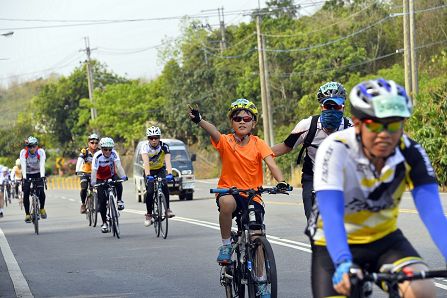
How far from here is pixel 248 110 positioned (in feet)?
31.6

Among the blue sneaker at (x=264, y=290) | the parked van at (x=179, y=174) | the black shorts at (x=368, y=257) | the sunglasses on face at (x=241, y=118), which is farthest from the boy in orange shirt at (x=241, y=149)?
the parked van at (x=179, y=174)

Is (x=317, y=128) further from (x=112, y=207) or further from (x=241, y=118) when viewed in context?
(x=112, y=207)

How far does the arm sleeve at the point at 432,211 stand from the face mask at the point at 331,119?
464 cm

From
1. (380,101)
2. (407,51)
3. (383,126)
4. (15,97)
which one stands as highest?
(15,97)

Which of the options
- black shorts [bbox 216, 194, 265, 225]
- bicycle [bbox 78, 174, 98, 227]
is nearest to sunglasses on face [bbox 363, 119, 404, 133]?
black shorts [bbox 216, 194, 265, 225]

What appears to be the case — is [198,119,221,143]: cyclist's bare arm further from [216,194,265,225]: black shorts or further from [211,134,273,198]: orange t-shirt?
[216,194,265,225]: black shorts

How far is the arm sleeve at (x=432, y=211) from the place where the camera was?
5234 millimetres

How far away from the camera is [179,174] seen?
3409 cm

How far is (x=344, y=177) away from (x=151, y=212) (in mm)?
13994

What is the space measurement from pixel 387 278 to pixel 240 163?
15.4 feet

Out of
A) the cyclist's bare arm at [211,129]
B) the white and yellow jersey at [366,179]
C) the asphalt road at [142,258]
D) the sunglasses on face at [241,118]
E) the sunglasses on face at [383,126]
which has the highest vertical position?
the sunglasses on face at [241,118]

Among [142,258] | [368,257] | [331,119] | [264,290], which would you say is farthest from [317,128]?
[142,258]

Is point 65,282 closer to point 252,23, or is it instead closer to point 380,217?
point 380,217

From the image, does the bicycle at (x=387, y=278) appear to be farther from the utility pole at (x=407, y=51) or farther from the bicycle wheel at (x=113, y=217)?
the utility pole at (x=407, y=51)
